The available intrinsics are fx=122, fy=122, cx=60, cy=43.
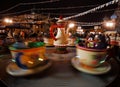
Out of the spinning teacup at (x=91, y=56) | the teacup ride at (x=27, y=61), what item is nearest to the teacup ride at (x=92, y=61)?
the spinning teacup at (x=91, y=56)

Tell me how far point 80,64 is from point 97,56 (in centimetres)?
9

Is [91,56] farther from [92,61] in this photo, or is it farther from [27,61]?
[27,61]

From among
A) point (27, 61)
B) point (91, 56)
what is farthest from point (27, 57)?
point (91, 56)

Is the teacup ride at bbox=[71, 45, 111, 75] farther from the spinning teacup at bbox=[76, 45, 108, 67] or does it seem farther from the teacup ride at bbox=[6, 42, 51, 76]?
the teacup ride at bbox=[6, 42, 51, 76]

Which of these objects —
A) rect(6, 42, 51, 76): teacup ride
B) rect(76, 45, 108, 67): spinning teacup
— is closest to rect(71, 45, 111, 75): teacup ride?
rect(76, 45, 108, 67): spinning teacup

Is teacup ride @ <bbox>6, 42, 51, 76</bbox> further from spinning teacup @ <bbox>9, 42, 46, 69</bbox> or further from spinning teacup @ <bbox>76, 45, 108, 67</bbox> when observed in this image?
spinning teacup @ <bbox>76, 45, 108, 67</bbox>

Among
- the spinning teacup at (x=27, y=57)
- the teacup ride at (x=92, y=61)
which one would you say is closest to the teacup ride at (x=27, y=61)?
the spinning teacup at (x=27, y=57)

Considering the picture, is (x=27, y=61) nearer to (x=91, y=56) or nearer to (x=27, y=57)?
(x=27, y=57)

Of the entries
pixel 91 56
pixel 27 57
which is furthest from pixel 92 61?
pixel 27 57

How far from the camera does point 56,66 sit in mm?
519

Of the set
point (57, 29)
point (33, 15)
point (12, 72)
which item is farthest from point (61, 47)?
point (33, 15)

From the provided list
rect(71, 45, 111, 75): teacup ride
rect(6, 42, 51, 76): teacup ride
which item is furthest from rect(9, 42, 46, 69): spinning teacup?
rect(71, 45, 111, 75): teacup ride

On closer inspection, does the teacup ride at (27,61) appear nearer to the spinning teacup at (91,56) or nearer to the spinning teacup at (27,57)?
the spinning teacup at (27,57)

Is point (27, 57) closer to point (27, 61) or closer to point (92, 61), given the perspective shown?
point (27, 61)
